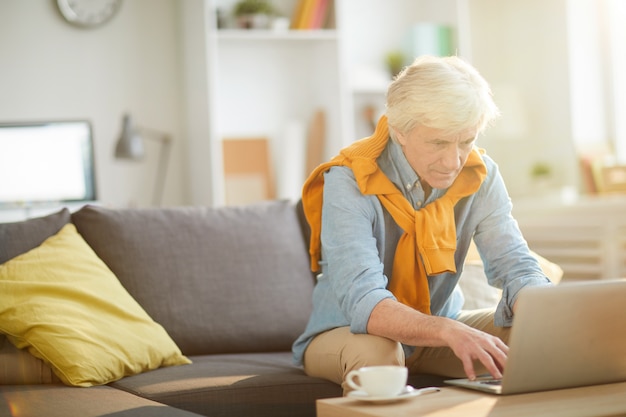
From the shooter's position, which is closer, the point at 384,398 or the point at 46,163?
the point at 384,398

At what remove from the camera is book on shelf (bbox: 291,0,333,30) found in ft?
16.2

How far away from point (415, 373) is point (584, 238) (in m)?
2.53

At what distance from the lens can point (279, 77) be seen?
16.8ft

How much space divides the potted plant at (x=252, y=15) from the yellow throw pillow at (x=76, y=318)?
2564 millimetres

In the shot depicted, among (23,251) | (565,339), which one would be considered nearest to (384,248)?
(565,339)

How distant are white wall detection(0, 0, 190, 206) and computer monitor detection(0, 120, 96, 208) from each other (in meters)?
0.17

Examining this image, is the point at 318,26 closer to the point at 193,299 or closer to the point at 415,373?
the point at 193,299

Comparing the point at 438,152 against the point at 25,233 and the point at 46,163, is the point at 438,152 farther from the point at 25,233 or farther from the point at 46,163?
the point at 46,163

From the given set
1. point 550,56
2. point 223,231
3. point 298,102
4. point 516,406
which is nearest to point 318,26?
point 298,102

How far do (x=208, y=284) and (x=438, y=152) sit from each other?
2.89ft

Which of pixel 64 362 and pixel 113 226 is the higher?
pixel 113 226

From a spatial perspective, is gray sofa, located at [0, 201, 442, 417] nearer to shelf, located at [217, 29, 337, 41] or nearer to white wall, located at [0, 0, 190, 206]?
shelf, located at [217, 29, 337, 41]

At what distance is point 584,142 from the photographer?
5.31 m

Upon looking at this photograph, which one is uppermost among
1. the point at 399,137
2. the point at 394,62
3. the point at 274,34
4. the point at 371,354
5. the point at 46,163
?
Result: the point at 274,34
